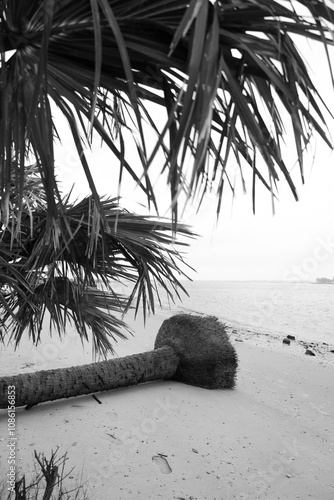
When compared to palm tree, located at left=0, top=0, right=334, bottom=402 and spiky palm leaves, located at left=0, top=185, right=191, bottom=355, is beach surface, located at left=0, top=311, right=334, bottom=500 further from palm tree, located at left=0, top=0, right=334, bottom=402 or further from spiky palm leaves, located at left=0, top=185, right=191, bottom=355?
palm tree, located at left=0, top=0, right=334, bottom=402

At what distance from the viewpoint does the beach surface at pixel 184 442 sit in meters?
2.94

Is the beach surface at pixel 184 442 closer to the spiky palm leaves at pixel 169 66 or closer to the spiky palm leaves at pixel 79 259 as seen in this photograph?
the spiky palm leaves at pixel 79 259

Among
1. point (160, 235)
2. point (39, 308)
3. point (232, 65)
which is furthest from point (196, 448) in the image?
point (232, 65)

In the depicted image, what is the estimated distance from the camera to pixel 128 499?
2711 millimetres

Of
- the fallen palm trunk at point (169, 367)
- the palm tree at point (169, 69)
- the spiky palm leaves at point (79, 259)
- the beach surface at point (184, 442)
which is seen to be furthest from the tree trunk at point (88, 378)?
the palm tree at point (169, 69)

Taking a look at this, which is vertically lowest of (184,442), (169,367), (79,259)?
(184,442)

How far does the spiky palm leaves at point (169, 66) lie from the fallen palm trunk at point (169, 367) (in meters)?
3.63

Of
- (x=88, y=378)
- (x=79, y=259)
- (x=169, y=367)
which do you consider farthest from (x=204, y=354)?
(x=79, y=259)

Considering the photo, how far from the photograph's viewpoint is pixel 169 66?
0.95 metres

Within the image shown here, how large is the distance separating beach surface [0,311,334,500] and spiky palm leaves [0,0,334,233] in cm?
250

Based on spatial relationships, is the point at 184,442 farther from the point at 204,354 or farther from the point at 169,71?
the point at 169,71

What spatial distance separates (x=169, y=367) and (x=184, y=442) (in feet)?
6.08

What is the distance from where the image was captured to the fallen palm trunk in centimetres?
432

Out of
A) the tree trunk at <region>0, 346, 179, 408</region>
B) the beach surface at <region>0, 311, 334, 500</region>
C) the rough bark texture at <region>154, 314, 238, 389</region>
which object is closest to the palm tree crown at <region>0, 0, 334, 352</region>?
the beach surface at <region>0, 311, 334, 500</region>
